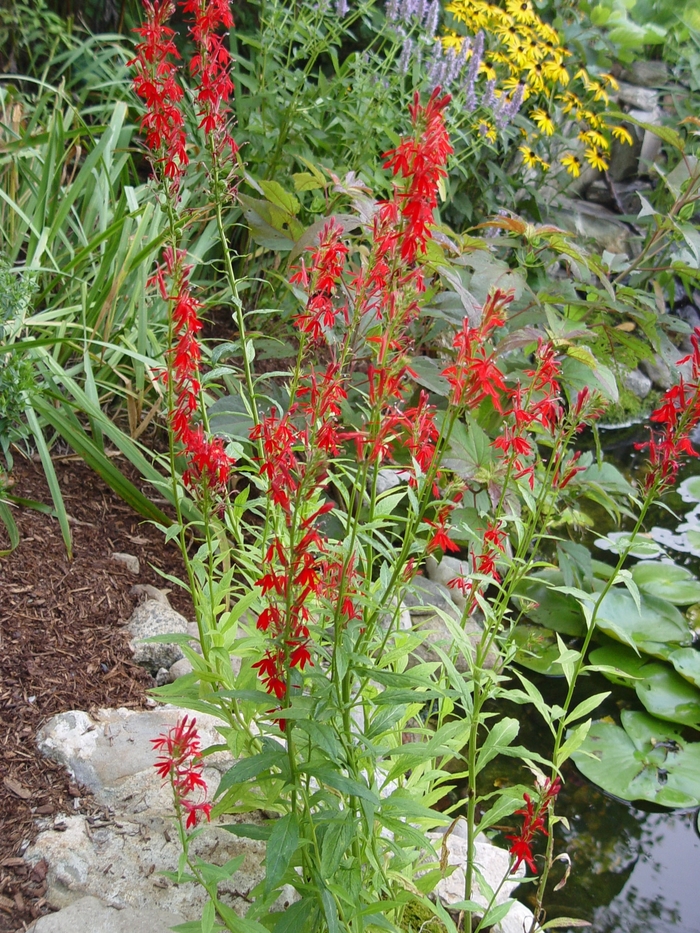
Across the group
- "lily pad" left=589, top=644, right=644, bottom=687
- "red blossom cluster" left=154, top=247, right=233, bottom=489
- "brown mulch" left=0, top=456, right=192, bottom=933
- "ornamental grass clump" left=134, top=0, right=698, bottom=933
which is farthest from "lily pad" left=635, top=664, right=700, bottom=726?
"red blossom cluster" left=154, top=247, right=233, bottom=489

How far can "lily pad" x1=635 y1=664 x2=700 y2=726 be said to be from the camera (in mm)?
2914

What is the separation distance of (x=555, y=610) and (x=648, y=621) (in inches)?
13.8

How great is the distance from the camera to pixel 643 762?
9.00ft

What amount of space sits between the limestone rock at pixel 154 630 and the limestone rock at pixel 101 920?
75cm

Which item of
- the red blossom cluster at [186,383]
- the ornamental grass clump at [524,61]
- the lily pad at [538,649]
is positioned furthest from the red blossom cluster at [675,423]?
the ornamental grass clump at [524,61]

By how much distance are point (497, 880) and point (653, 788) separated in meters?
0.80

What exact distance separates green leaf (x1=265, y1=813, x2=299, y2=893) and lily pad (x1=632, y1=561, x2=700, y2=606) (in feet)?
7.83

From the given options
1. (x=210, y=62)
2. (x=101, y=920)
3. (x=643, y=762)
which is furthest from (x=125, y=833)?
(x=643, y=762)

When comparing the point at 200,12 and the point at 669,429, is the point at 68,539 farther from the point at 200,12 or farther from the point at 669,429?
the point at 669,429

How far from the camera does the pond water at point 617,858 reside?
2346 mm

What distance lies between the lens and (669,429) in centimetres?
147

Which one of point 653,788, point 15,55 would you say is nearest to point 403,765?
point 653,788

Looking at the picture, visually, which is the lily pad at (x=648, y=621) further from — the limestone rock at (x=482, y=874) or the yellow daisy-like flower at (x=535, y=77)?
the yellow daisy-like flower at (x=535, y=77)

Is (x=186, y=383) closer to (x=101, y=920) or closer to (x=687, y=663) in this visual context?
(x=101, y=920)
